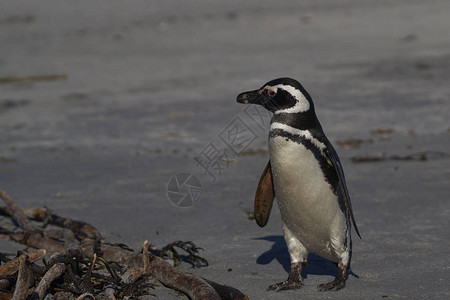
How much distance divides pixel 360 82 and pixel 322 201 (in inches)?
290

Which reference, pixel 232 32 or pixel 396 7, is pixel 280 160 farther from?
pixel 396 7

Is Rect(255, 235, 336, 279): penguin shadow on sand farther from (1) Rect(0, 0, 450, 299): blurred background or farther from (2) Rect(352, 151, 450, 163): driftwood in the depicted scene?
(2) Rect(352, 151, 450, 163): driftwood

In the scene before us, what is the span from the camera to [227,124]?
8.77m

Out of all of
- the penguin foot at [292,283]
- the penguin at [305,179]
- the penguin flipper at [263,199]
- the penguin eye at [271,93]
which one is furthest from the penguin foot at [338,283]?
the penguin eye at [271,93]

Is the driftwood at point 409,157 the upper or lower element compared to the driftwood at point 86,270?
lower

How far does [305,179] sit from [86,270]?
4.20 ft

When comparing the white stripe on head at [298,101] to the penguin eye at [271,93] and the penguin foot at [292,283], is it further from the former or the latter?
the penguin foot at [292,283]

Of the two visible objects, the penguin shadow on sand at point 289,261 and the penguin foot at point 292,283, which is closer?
the penguin foot at point 292,283

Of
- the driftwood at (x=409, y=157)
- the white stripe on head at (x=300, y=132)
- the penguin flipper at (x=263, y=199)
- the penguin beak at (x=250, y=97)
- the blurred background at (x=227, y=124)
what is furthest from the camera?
the driftwood at (x=409, y=157)

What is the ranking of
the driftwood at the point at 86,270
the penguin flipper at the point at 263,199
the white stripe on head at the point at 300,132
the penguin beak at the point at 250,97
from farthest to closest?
the penguin flipper at the point at 263,199 → the penguin beak at the point at 250,97 → the white stripe on head at the point at 300,132 → the driftwood at the point at 86,270

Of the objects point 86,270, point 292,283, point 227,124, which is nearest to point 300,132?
point 292,283

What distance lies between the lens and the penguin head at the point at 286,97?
390 centimetres

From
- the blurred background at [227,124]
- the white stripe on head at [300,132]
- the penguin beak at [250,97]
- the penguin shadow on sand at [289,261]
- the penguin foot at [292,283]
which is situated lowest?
the blurred background at [227,124]

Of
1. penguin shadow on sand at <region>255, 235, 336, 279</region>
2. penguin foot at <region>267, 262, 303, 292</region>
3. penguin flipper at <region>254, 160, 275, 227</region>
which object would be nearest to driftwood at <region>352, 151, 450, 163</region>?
penguin shadow on sand at <region>255, 235, 336, 279</region>
